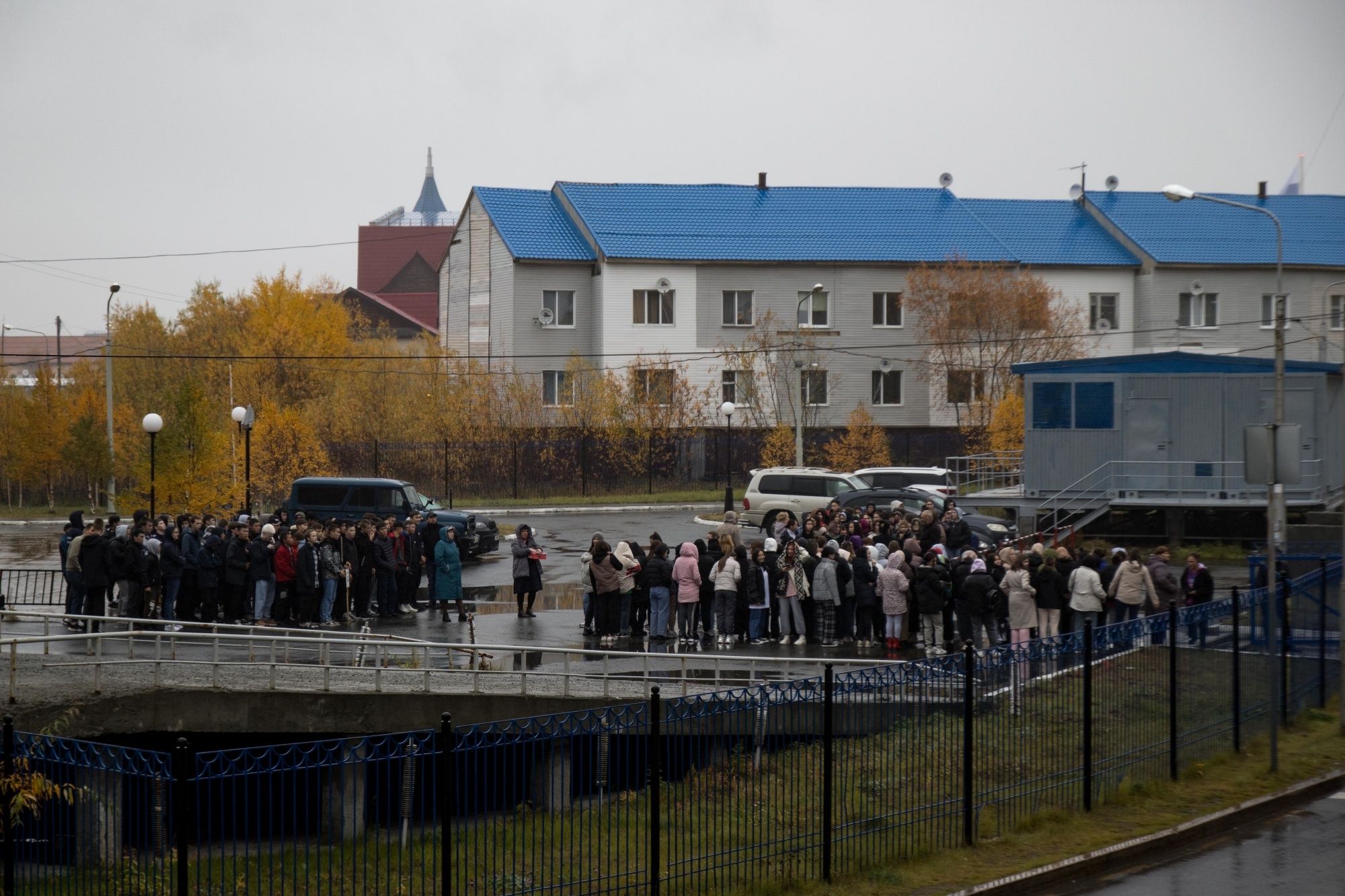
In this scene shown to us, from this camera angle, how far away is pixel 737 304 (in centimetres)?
5347

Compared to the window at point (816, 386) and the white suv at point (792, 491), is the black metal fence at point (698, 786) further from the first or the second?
the window at point (816, 386)

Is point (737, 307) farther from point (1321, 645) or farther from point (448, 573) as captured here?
point (1321, 645)

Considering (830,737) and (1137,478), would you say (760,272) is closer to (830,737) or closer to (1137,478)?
(1137,478)

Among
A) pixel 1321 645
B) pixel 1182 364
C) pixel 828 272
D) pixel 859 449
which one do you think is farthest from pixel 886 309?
pixel 1321 645

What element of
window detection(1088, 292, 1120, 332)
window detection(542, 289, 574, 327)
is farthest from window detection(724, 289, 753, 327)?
window detection(1088, 292, 1120, 332)

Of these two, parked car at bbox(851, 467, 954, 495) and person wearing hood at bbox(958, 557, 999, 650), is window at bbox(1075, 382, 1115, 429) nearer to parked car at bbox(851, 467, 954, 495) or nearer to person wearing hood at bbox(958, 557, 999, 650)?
parked car at bbox(851, 467, 954, 495)

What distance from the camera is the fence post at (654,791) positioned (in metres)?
7.97

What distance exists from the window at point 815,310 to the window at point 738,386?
394 centimetres

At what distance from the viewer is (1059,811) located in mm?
10867

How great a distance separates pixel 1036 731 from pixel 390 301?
298 feet

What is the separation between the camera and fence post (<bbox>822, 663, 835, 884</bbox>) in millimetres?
8828

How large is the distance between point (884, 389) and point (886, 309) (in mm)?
3467

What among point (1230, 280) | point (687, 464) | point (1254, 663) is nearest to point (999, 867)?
point (1254, 663)

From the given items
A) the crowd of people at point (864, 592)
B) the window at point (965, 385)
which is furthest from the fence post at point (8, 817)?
the window at point (965, 385)
